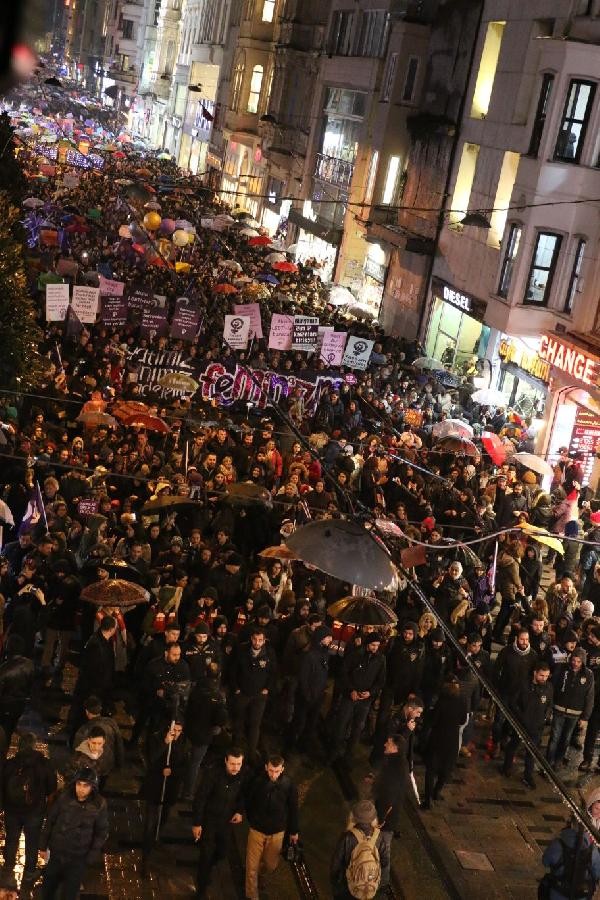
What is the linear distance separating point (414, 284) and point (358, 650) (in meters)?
29.1

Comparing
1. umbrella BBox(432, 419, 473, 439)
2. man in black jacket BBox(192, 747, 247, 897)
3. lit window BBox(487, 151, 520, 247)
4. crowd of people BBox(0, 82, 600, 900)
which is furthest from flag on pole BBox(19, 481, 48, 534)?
lit window BBox(487, 151, 520, 247)

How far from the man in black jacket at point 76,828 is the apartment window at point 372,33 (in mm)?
43155

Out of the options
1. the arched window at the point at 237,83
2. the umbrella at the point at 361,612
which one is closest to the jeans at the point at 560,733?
the umbrella at the point at 361,612

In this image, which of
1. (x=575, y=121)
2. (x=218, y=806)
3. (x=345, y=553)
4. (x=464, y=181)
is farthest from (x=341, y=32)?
(x=218, y=806)

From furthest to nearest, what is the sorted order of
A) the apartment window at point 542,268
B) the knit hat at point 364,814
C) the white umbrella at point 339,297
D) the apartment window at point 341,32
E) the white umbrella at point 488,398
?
1. the apartment window at point 341,32
2. the white umbrella at point 339,297
3. the apartment window at point 542,268
4. the white umbrella at point 488,398
5. the knit hat at point 364,814

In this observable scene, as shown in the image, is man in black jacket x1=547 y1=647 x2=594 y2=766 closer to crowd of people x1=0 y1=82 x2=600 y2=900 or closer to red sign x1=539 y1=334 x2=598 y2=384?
crowd of people x1=0 y1=82 x2=600 y2=900

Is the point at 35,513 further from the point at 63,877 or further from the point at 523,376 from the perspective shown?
the point at 523,376

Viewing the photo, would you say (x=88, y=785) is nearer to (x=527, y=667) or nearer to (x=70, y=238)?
(x=527, y=667)

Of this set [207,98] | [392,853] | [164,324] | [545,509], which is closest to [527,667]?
[392,853]

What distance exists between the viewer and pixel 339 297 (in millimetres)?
40812

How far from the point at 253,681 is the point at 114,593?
5.52ft

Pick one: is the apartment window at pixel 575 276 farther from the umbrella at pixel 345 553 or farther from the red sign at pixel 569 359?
the umbrella at pixel 345 553

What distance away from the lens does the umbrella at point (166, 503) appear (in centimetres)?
1590

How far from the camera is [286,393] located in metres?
23.2
